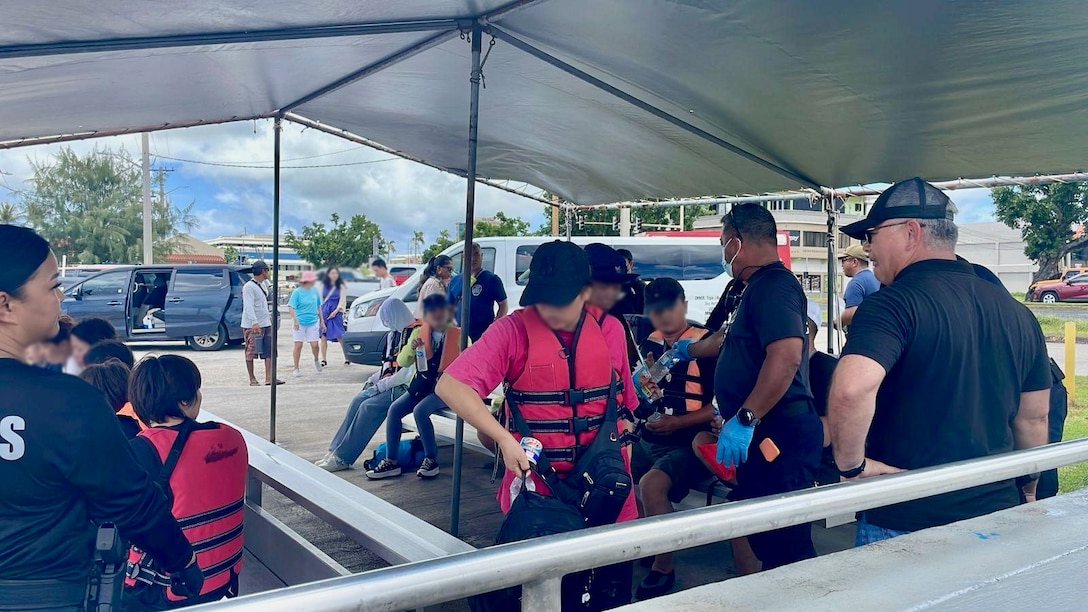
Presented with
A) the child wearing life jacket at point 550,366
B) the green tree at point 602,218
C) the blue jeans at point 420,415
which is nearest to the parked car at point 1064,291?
the green tree at point 602,218

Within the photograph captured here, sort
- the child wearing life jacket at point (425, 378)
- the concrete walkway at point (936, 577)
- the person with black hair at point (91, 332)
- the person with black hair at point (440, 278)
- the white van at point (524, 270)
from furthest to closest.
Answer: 1. the white van at point (524, 270)
2. the person with black hair at point (440, 278)
3. the child wearing life jacket at point (425, 378)
4. the person with black hair at point (91, 332)
5. the concrete walkway at point (936, 577)

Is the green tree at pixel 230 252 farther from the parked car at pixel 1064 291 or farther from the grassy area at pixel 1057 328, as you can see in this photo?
the parked car at pixel 1064 291

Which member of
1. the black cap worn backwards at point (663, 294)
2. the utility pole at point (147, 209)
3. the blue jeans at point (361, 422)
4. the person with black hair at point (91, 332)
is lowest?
the blue jeans at point (361, 422)

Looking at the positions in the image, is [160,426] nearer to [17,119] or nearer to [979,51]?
[17,119]

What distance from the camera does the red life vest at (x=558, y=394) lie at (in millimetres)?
2164

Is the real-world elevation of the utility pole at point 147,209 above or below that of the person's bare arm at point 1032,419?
above

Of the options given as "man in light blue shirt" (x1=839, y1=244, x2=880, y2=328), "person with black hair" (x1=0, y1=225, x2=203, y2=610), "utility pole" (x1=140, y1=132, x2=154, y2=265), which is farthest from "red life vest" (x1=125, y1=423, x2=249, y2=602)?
"utility pole" (x1=140, y1=132, x2=154, y2=265)

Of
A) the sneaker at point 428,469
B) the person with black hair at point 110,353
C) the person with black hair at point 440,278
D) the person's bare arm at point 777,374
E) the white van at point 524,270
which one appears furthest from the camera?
the white van at point 524,270

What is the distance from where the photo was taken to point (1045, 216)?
27797mm

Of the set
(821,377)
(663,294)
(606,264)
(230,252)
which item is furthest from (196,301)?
(821,377)

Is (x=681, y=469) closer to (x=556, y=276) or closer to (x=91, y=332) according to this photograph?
(x=556, y=276)

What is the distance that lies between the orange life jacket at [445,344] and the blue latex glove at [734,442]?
240cm

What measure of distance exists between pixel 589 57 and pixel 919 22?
148 centimetres

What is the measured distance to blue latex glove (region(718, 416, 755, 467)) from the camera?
2.61m
